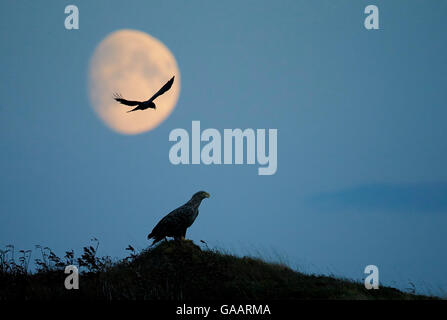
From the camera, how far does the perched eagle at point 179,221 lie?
13.3 metres

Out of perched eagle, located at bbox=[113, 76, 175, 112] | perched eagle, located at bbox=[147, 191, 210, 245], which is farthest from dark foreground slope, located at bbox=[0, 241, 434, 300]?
perched eagle, located at bbox=[113, 76, 175, 112]

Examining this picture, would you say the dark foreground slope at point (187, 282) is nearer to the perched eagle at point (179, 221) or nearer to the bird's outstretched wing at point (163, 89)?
the perched eagle at point (179, 221)

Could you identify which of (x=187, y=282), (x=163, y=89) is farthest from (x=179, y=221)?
(x=163, y=89)

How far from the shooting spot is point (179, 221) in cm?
1331

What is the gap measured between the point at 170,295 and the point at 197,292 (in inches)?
35.2

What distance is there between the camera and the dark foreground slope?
1211 cm

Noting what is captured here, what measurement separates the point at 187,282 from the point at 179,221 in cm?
185

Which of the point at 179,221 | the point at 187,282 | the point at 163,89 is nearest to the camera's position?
the point at 187,282

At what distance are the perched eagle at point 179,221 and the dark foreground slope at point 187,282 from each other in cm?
64

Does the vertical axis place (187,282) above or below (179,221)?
below

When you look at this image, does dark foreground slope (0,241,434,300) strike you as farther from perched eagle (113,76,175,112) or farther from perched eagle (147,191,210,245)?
perched eagle (113,76,175,112)

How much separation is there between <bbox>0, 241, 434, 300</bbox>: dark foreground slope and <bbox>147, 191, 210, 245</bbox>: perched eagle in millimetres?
640

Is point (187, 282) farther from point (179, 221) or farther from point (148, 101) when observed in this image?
point (148, 101)
